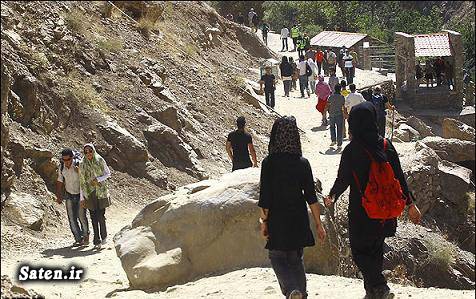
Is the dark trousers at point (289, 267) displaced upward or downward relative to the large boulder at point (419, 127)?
upward

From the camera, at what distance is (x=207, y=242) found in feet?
27.3

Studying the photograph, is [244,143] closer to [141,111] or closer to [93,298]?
[93,298]

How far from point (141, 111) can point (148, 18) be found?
246 inches

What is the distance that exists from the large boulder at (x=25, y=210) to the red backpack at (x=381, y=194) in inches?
229

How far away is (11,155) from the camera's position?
12.1 m

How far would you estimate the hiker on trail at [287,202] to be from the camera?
6.17 meters

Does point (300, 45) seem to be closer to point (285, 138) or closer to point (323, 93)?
point (323, 93)

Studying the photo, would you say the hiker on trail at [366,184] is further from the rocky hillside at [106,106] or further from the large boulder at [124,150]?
the large boulder at [124,150]

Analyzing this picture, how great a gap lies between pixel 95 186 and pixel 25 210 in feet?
4.76

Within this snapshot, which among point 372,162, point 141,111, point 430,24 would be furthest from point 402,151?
point 430,24

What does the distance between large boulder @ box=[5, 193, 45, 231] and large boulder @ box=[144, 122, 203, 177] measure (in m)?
3.96

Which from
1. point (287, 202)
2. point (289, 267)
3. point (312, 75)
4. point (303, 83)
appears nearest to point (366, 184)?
point (287, 202)

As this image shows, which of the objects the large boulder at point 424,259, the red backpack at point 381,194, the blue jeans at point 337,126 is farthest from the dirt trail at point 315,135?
the red backpack at point 381,194

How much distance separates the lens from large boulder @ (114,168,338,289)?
8.20 meters
